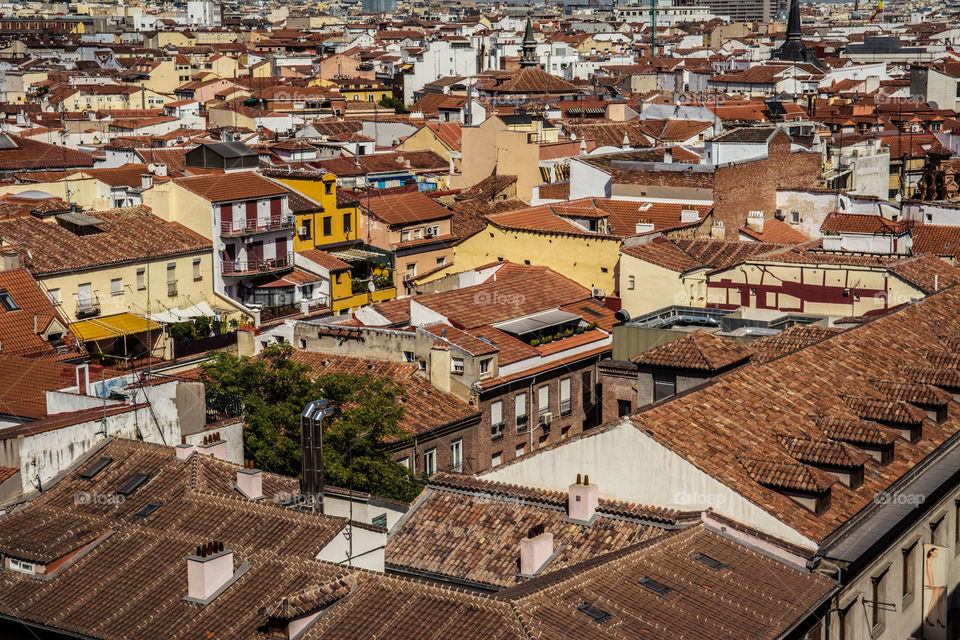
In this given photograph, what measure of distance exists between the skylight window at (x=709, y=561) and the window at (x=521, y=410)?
15.4 meters

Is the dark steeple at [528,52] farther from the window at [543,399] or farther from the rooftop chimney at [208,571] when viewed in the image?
the rooftop chimney at [208,571]

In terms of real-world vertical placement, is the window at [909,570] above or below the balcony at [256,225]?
below

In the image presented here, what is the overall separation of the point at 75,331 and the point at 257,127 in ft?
→ 157

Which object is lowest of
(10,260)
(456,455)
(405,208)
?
(456,455)

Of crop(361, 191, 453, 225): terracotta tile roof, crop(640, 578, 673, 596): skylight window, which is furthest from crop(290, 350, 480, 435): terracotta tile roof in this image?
crop(361, 191, 453, 225): terracotta tile roof

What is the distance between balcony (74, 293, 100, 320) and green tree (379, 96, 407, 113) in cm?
6554

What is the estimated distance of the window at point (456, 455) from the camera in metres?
31.5

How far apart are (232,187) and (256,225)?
4.64 feet

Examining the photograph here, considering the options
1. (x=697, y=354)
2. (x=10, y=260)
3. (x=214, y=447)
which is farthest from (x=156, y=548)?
(x=10, y=260)

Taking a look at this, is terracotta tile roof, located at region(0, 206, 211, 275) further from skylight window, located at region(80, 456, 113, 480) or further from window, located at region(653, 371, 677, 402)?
window, located at region(653, 371, 677, 402)

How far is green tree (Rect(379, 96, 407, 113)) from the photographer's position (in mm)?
106062

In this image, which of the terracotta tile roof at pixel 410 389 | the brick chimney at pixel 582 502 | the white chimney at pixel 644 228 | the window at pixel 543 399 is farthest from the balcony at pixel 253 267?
the brick chimney at pixel 582 502

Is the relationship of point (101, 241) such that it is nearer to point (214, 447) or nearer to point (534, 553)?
point (214, 447)

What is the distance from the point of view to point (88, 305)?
129 feet
